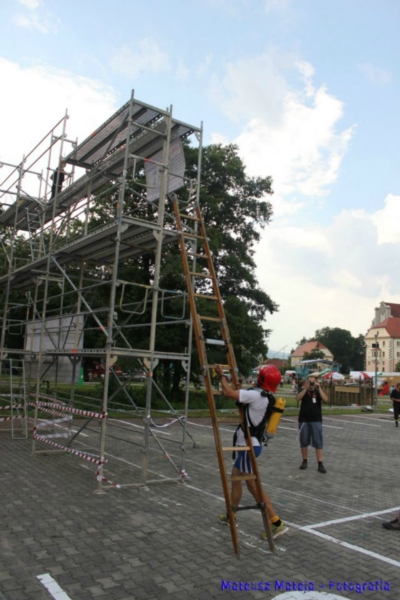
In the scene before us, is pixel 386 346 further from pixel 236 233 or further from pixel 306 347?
pixel 236 233

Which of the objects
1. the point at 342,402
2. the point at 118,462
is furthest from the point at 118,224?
the point at 342,402

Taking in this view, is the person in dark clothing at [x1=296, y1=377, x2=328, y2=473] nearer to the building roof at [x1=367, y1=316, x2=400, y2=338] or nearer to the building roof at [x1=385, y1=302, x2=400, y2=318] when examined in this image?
the building roof at [x1=367, y1=316, x2=400, y2=338]

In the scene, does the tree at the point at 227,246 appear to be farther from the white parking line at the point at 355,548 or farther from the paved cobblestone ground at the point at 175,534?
the white parking line at the point at 355,548

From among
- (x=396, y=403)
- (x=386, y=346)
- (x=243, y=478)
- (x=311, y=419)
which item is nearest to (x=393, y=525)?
(x=243, y=478)

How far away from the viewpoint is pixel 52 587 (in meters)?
4.15

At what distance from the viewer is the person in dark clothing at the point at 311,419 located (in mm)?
9633

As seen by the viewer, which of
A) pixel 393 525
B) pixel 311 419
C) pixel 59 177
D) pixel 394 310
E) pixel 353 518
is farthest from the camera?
pixel 394 310

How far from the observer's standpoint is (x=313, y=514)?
6.70 metres

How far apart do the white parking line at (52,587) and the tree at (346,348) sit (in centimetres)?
12150

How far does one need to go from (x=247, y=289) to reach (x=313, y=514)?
58.3 ft

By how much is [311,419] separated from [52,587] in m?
6.51

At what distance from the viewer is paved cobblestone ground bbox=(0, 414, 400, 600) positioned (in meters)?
4.34

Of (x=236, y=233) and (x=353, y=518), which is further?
(x=236, y=233)

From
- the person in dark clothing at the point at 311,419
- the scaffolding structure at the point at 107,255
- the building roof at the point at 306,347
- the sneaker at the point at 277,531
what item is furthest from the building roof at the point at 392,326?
the sneaker at the point at 277,531
